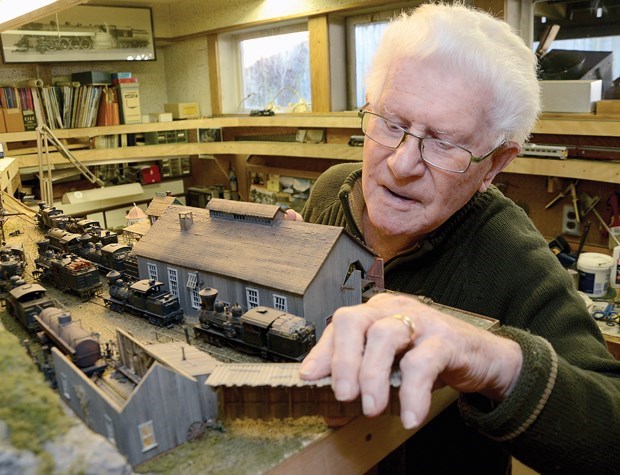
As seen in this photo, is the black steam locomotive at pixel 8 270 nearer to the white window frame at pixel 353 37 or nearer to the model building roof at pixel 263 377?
the model building roof at pixel 263 377

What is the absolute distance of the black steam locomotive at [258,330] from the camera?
4.61 feet

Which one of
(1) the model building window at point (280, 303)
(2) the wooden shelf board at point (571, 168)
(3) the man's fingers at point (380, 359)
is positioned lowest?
(1) the model building window at point (280, 303)


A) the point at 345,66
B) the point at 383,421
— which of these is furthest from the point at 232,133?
the point at 383,421

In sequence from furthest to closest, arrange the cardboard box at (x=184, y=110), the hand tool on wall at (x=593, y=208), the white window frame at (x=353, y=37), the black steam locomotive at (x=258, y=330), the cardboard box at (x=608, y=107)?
the cardboard box at (x=184, y=110)
the white window frame at (x=353, y=37)
the hand tool on wall at (x=593, y=208)
the cardboard box at (x=608, y=107)
the black steam locomotive at (x=258, y=330)

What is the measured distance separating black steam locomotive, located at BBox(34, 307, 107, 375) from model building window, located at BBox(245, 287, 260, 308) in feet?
1.49

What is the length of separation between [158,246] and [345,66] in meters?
3.81

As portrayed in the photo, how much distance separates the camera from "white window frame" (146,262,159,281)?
1.96m

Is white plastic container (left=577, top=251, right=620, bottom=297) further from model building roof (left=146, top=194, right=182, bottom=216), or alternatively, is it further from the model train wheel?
the model train wheel

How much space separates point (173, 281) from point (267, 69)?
4.76m

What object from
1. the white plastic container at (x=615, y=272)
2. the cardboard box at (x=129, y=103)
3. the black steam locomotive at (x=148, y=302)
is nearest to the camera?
the black steam locomotive at (x=148, y=302)

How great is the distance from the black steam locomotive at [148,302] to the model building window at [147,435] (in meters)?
0.60

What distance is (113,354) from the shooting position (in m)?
1.47

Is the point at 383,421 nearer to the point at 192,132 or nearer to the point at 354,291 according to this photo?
the point at 354,291

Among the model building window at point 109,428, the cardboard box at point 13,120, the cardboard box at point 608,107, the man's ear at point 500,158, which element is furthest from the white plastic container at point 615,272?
the cardboard box at point 13,120
